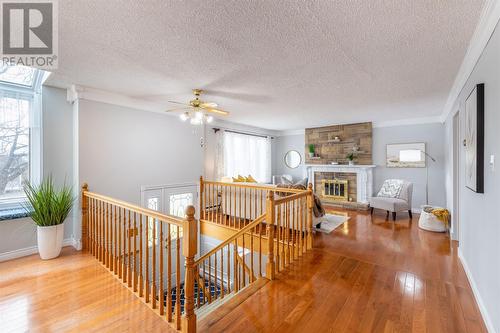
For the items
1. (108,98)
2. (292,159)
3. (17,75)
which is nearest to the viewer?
(17,75)

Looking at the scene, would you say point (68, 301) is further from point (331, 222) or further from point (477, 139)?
point (331, 222)

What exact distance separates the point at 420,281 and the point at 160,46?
378 cm

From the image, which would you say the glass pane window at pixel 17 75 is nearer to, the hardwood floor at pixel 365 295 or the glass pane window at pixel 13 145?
the glass pane window at pixel 13 145

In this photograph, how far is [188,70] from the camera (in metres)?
2.84

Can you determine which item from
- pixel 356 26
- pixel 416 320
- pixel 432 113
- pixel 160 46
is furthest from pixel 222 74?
pixel 432 113

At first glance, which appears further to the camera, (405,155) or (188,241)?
(405,155)

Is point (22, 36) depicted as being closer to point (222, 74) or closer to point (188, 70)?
point (188, 70)

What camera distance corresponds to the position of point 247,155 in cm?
735

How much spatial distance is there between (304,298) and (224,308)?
0.80 meters

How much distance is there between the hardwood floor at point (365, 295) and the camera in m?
1.91

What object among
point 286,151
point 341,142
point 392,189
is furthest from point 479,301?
point 286,151

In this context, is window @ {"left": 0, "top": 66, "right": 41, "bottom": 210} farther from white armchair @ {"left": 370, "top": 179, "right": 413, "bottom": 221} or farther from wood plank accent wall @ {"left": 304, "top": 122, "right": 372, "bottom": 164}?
wood plank accent wall @ {"left": 304, "top": 122, "right": 372, "bottom": 164}

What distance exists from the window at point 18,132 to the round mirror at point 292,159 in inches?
264

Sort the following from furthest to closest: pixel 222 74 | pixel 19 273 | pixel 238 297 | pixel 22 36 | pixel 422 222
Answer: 1. pixel 422 222
2. pixel 222 74
3. pixel 19 273
4. pixel 238 297
5. pixel 22 36
